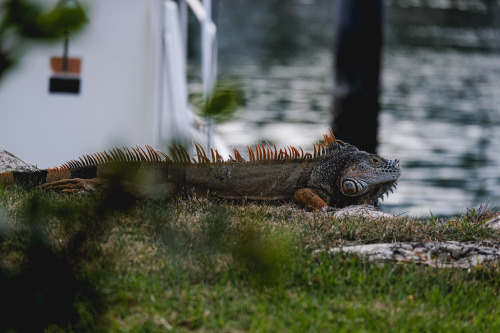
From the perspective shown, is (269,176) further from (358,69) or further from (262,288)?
(358,69)

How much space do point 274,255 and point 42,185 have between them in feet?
13.8

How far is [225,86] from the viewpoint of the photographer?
5.36 feet

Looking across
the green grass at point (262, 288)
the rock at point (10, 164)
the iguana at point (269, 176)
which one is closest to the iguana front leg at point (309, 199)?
the iguana at point (269, 176)

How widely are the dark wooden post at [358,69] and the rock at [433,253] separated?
14.2ft

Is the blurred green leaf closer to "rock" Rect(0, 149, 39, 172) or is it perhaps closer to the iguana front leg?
the iguana front leg

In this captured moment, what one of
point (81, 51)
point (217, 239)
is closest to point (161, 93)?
point (81, 51)

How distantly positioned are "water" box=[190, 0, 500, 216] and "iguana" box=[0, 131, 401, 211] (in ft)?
2.28

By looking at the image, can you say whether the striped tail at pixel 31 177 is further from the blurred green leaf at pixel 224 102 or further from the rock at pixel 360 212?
the blurred green leaf at pixel 224 102

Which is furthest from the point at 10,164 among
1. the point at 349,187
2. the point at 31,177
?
the point at 349,187

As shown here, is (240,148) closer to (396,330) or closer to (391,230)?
(391,230)

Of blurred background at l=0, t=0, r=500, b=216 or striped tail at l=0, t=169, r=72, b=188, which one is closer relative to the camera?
striped tail at l=0, t=169, r=72, b=188

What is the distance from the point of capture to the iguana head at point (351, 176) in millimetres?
5660

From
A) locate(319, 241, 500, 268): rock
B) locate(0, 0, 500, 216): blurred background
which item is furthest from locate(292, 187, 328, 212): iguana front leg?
locate(319, 241, 500, 268): rock

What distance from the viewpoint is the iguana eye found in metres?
5.68
